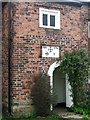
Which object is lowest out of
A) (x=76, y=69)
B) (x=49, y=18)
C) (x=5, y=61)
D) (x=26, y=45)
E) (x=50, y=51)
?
(x=76, y=69)

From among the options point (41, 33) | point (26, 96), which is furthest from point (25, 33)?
point (26, 96)

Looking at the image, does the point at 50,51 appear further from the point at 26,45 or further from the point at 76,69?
the point at 76,69

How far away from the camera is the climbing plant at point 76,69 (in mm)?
12430

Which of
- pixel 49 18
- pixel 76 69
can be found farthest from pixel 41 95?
pixel 49 18

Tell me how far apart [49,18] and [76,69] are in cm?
277

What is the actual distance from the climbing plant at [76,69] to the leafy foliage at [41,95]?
115cm

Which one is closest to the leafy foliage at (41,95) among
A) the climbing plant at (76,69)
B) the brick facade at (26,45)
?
the brick facade at (26,45)

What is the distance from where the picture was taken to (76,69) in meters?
12.5

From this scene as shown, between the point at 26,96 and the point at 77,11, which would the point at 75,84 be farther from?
the point at 77,11

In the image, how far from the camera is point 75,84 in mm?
12656

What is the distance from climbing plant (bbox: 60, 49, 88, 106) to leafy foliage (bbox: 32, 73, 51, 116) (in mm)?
1154

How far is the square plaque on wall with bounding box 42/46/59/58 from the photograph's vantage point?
12748mm

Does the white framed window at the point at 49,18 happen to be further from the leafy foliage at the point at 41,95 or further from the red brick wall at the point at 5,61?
the leafy foliage at the point at 41,95

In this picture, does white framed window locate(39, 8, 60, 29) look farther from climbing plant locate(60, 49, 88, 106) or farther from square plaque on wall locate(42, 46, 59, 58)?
climbing plant locate(60, 49, 88, 106)
